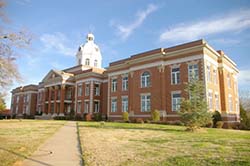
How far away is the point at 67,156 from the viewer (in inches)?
300

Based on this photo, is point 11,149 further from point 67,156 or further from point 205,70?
point 205,70

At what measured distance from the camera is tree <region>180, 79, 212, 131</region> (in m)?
16.8

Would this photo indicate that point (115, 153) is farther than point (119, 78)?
No

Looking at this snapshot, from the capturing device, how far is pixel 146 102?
31.1m

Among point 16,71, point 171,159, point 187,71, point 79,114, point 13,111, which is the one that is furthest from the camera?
point 13,111

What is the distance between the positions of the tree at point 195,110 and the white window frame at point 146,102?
12.8 meters

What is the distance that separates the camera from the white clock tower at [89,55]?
52828 mm

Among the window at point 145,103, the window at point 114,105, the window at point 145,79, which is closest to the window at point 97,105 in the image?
the window at point 114,105

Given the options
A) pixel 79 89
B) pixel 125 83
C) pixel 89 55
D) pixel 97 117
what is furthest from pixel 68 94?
pixel 125 83

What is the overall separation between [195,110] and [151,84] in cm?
1405

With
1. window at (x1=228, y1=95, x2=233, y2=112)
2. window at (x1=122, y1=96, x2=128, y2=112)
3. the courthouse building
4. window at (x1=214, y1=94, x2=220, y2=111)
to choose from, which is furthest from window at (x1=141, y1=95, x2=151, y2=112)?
window at (x1=228, y1=95, x2=233, y2=112)

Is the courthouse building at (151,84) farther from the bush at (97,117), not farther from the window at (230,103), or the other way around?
the bush at (97,117)

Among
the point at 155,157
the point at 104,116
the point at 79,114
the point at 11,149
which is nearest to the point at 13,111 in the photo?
the point at 79,114

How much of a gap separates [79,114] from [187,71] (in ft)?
81.0
